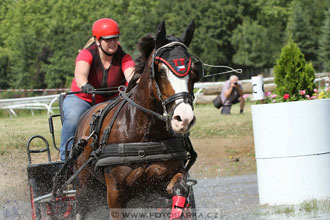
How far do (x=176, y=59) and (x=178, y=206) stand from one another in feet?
3.92

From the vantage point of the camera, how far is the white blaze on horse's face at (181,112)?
4.66 meters

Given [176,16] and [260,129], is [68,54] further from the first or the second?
[260,129]

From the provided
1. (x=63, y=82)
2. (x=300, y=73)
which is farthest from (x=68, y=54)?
(x=300, y=73)

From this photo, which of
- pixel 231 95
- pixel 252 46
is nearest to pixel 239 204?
pixel 231 95

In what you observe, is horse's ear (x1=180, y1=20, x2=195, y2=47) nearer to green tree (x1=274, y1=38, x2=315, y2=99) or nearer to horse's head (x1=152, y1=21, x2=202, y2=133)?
horse's head (x1=152, y1=21, x2=202, y2=133)

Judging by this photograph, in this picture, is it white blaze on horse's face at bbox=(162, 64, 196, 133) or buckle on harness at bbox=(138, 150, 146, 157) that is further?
buckle on harness at bbox=(138, 150, 146, 157)

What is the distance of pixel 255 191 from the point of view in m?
9.82

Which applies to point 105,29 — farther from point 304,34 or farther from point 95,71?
point 304,34

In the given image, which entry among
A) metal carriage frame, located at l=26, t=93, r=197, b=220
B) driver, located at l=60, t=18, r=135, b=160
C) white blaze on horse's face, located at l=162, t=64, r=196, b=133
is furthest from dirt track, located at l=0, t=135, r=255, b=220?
white blaze on horse's face, located at l=162, t=64, r=196, b=133

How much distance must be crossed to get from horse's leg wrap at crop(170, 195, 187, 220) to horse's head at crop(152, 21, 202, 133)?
689 mm

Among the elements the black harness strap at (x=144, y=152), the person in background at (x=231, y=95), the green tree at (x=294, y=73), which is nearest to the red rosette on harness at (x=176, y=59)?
Result: the black harness strap at (x=144, y=152)

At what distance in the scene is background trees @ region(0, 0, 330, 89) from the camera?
6956cm

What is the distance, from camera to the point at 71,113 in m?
6.89

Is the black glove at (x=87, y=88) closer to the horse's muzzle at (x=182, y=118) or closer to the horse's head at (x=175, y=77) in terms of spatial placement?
the horse's head at (x=175, y=77)
